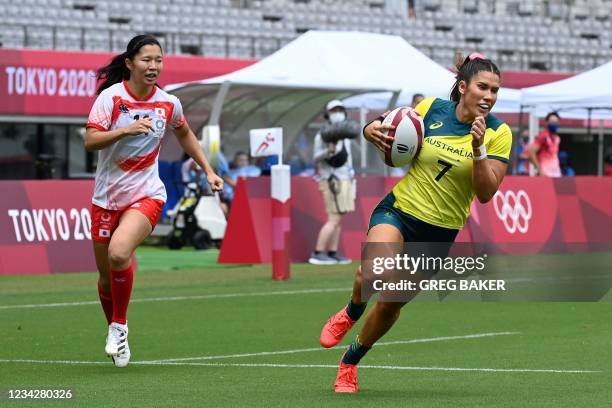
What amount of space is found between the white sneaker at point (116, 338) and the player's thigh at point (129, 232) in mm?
490

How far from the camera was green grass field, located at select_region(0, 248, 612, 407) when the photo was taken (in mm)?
8188

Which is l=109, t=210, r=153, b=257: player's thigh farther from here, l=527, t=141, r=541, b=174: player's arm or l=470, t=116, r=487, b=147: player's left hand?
l=527, t=141, r=541, b=174: player's arm

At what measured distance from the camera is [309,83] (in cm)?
2638

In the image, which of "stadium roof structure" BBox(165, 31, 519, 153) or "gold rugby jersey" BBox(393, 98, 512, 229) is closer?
"gold rugby jersey" BBox(393, 98, 512, 229)

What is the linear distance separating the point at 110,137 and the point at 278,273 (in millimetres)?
8273

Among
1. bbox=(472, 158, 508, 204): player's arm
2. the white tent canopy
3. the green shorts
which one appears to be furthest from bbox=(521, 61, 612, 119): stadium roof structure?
bbox=(472, 158, 508, 204): player's arm

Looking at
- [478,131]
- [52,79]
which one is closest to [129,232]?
[478,131]

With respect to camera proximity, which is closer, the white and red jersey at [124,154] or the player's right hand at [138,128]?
the player's right hand at [138,128]

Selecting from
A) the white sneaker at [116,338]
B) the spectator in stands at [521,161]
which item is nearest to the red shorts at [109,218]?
the white sneaker at [116,338]

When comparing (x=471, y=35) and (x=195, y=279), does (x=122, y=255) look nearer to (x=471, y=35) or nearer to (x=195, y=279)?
(x=195, y=279)

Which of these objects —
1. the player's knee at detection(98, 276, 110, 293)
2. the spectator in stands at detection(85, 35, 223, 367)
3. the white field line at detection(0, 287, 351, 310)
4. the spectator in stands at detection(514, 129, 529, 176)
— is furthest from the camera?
the spectator in stands at detection(514, 129, 529, 176)

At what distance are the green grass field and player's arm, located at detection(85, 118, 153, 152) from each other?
149 centimetres

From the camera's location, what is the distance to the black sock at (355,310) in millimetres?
8188

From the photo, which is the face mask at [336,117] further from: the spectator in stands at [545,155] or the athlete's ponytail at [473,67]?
the athlete's ponytail at [473,67]
